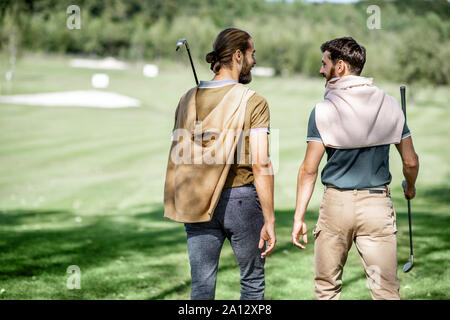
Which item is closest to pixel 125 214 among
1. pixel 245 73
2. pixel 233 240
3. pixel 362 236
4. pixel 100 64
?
pixel 233 240

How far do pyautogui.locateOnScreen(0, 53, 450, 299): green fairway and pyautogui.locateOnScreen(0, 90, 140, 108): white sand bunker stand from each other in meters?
4.32

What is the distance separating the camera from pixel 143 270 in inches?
247

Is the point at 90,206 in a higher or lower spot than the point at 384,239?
lower

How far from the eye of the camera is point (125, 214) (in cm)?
1091


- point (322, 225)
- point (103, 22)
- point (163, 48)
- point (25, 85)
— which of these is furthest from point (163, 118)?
point (103, 22)

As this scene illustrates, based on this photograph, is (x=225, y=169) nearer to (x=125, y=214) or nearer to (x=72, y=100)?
(x=125, y=214)

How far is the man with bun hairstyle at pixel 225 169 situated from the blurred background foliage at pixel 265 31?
6.48m

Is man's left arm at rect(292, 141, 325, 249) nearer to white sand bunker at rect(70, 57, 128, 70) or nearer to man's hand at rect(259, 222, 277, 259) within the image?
man's hand at rect(259, 222, 277, 259)

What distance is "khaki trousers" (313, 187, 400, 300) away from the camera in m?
3.29

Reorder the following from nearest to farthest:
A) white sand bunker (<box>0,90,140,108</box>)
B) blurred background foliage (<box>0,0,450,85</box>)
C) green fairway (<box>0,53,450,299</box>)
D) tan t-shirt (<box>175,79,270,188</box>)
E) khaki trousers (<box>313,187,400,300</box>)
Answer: tan t-shirt (<box>175,79,270,188</box>) < khaki trousers (<box>313,187,400,300</box>) < green fairway (<box>0,53,450,299</box>) < white sand bunker (<box>0,90,140,108</box>) < blurred background foliage (<box>0,0,450,85</box>)

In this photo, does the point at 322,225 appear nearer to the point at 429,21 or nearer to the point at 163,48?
the point at 429,21

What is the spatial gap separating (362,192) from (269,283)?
9.22 ft

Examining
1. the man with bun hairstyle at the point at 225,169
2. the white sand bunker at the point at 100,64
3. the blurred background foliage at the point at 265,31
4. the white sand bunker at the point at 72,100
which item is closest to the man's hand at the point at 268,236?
the man with bun hairstyle at the point at 225,169

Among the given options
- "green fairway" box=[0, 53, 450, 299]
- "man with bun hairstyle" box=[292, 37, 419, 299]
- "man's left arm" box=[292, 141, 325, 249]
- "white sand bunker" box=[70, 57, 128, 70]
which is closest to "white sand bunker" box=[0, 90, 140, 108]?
"green fairway" box=[0, 53, 450, 299]
